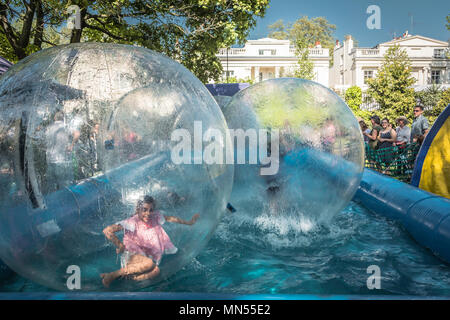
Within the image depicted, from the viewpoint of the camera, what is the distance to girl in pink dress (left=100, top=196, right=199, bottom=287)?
7.52ft

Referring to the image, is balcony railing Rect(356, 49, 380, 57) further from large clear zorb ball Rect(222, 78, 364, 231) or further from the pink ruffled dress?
the pink ruffled dress

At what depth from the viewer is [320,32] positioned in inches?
2173

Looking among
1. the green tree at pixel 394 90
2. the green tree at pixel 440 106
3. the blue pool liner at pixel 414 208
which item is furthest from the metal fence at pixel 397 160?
the green tree at pixel 394 90

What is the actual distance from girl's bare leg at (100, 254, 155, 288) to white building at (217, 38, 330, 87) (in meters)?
42.3

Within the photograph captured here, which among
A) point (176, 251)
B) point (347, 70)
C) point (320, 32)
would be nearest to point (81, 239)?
point (176, 251)

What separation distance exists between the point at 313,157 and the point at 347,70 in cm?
4155

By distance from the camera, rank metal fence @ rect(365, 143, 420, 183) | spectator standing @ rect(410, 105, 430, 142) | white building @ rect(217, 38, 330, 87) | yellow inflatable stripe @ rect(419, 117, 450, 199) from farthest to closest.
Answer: white building @ rect(217, 38, 330, 87) → spectator standing @ rect(410, 105, 430, 142) → metal fence @ rect(365, 143, 420, 183) → yellow inflatable stripe @ rect(419, 117, 450, 199)

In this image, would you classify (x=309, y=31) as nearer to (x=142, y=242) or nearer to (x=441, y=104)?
(x=441, y=104)

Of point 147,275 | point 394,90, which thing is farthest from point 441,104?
point 147,275

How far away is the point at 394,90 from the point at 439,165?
23.8 m

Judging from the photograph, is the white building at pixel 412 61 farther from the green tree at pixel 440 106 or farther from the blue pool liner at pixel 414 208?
the blue pool liner at pixel 414 208

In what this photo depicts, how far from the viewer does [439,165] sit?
5160mm

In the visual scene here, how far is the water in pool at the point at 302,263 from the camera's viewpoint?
2975 millimetres

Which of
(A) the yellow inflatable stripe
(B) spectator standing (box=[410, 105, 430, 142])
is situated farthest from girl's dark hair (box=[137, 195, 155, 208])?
(B) spectator standing (box=[410, 105, 430, 142])
